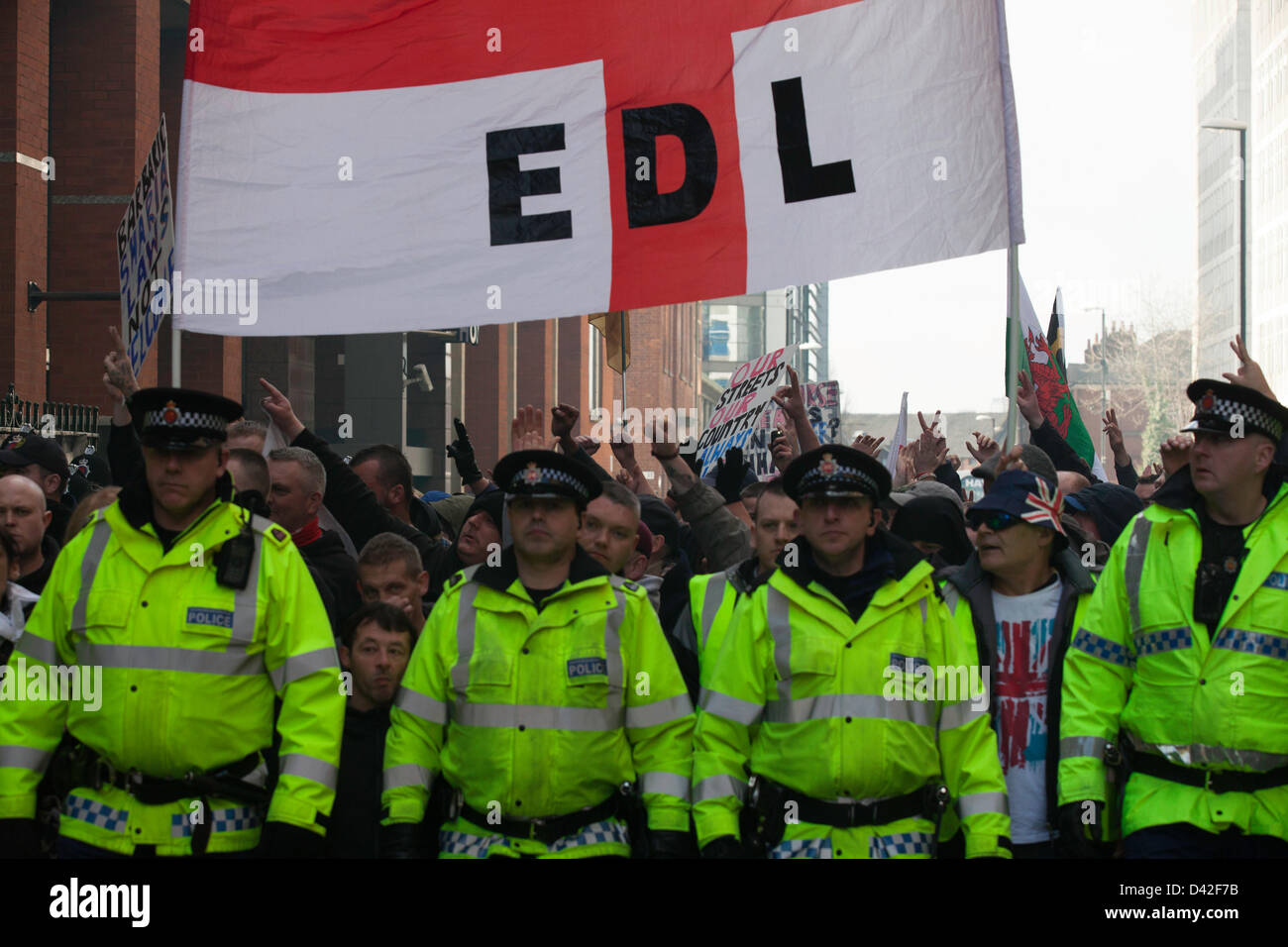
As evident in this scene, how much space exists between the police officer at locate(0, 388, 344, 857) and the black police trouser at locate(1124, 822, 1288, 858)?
2.42 m

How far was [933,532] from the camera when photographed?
636 centimetres

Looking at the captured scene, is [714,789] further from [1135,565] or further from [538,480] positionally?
[1135,565]

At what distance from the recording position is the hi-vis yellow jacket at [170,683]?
446cm

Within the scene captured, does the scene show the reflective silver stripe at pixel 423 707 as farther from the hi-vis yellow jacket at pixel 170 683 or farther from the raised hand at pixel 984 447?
the raised hand at pixel 984 447

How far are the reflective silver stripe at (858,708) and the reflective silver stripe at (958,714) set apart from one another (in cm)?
3

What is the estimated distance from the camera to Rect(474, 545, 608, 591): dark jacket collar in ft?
15.7

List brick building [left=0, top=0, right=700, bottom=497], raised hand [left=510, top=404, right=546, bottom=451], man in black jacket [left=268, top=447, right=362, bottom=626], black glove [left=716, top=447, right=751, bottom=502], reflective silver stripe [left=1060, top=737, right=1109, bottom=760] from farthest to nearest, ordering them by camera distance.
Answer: brick building [left=0, top=0, right=700, bottom=497] → black glove [left=716, top=447, right=751, bottom=502] → man in black jacket [left=268, top=447, right=362, bottom=626] → raised hand [left=510, top=404, right=546, bottom=451] → reflective silver stripe [left=1060, top=737, right=1109, bottom=760]

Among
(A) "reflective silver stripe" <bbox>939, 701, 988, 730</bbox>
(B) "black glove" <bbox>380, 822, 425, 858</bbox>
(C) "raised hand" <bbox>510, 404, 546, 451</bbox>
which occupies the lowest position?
(B) "black glove" <bbox>380, 822, 425, 858</bbox>

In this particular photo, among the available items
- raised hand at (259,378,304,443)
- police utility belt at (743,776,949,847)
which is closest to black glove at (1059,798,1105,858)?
police utility belt at (743,776,949,847)

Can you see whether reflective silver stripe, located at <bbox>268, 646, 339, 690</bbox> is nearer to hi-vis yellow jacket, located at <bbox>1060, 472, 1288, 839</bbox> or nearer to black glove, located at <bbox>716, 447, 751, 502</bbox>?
hi-vis yellow jacket, located at <bbox>1060, 472, 1288, 839</bbox>

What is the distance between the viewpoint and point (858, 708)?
461 cm

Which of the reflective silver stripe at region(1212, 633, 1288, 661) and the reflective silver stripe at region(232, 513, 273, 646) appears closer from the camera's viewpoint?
the reflective silver stripe at region(232, 513, 273, 646)

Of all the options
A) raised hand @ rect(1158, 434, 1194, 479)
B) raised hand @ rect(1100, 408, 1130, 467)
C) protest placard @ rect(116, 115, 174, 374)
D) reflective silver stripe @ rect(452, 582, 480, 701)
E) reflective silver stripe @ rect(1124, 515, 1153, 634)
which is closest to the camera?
reflective silver stripe @ rect(452, 582, 480, 701)

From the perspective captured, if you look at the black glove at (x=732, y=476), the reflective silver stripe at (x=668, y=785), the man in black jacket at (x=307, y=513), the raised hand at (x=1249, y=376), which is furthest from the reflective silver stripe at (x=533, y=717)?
the black glove at (x=732, y=476)
